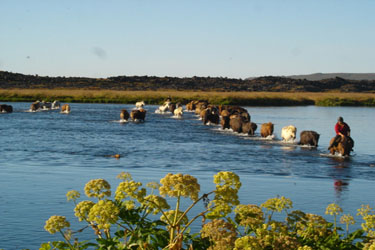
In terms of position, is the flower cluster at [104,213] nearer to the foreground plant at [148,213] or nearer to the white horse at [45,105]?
the foreground plant at [148,213]

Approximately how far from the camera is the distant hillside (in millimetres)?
141375

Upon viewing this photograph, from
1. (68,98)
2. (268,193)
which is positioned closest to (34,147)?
(268,193)

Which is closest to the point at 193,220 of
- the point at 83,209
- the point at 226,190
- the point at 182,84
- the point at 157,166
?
the point at 226,190

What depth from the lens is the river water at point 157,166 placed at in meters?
12.0

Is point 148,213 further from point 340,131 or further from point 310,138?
point 310,138

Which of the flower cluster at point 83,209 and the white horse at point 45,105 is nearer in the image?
the flower cluster at point 83,209

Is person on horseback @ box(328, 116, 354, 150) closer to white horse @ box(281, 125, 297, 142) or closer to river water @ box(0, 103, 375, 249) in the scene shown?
river water @ box(0, 103, 375, 249)

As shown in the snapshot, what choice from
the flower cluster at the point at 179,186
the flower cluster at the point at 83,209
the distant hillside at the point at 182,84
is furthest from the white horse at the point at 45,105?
the distant hillside at the point at 182,84

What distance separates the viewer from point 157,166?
18969 millimetres

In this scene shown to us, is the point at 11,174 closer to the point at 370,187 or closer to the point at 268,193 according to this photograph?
the point at 268,193

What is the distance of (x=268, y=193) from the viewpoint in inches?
548

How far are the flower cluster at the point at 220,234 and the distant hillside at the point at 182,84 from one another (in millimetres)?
131500

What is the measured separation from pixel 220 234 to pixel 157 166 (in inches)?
565

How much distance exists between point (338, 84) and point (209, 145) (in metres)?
135
